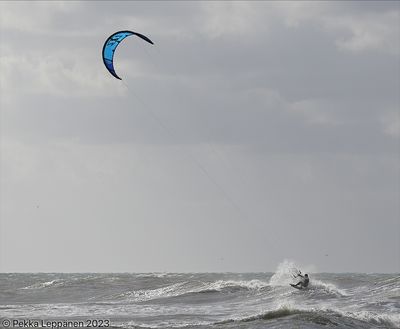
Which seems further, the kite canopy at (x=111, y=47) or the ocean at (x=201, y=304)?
the kite canopy at (x=111, y=47)

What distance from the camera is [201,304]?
1321 inches

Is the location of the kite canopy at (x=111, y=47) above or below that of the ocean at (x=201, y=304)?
above

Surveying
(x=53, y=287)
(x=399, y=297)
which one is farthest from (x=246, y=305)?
(x=53, y=287)

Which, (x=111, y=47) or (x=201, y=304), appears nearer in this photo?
(x=111, y=47)

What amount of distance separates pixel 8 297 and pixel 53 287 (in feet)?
22.8

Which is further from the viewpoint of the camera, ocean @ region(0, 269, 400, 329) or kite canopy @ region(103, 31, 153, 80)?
kite canopy @ region(103, 31, 153, 80)

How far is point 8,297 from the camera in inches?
1564

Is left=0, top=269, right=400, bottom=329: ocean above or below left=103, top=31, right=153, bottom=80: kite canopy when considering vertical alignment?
below

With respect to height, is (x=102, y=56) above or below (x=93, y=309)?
above

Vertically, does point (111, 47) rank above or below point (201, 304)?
above

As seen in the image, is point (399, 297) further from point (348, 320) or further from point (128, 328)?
point (128, 328)

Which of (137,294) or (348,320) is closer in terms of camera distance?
(348,320)

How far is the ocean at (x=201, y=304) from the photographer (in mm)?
25156

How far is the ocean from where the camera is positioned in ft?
82.5
